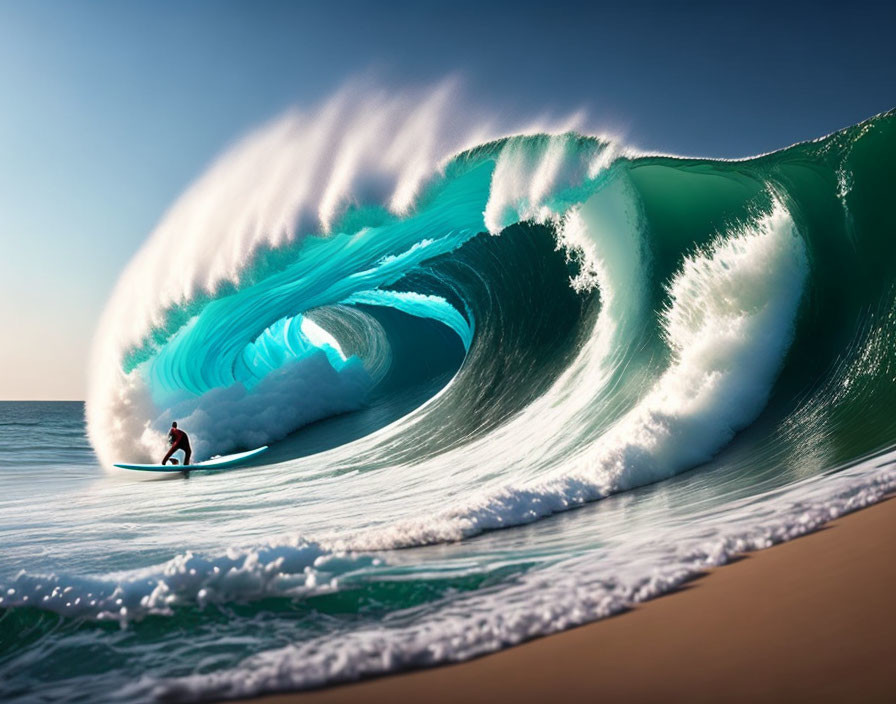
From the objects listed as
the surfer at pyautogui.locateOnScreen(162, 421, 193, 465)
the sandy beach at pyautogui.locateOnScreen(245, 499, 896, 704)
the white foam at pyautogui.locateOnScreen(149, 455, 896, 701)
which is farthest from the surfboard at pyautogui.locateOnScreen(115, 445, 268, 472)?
the sandy beach at pyautogui.locateOnScreen(245, 499, 896, 704)

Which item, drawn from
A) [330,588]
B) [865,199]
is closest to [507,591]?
[330,588]

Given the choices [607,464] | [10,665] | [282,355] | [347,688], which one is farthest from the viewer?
[282,355]

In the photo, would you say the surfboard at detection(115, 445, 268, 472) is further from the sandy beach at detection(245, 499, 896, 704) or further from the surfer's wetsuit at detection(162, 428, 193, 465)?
the sandy beach at detection(245, 499, 896, 704)

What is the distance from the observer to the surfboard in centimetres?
972

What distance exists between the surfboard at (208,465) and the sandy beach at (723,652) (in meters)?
7.98

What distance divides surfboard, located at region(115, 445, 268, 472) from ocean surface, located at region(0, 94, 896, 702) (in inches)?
12.2

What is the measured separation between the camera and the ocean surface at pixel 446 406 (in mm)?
2992

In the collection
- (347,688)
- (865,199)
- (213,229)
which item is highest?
(213,229)

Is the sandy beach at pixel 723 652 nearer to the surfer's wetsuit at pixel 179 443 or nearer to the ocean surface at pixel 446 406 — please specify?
the ocean surface at pixel 446 406

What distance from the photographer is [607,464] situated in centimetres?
504

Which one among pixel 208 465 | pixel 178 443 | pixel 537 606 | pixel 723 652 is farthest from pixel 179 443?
pixel 723 652

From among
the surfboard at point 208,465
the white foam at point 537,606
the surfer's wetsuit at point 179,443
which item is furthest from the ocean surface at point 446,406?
the surfer's wetsuit at point 179,443

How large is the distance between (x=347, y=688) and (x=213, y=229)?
8.85 meters

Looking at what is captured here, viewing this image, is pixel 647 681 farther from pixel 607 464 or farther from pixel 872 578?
pixel 607 464
